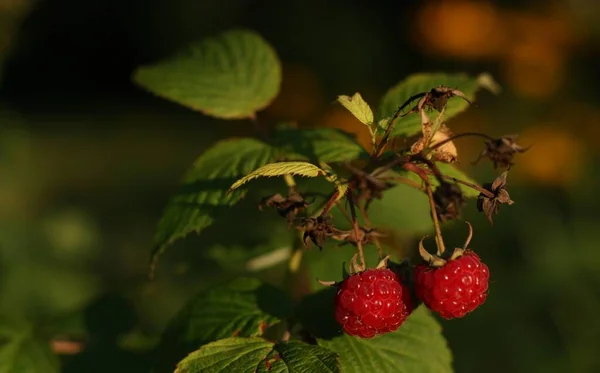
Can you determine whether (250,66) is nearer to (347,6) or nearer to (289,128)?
(289,128)

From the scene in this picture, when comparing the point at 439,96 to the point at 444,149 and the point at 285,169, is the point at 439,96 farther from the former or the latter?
the point at 285,169

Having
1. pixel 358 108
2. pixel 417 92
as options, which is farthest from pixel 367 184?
Answer: pixel 417 92

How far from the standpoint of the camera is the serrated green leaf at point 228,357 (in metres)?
1.11

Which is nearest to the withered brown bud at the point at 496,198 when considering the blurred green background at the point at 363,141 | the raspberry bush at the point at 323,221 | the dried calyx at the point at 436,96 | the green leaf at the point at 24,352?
the raspberry bush at the point at 323,221

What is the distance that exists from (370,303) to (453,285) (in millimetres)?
123

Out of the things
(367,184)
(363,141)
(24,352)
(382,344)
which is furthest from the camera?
(363,141)

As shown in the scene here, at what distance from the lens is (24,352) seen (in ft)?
4.84

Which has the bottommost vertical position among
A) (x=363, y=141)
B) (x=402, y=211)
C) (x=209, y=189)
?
(x=363, y=141)

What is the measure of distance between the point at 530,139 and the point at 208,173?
11.8 ft

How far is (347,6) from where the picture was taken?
8.91 meters

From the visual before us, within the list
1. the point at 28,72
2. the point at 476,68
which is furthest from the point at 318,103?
the point at 28,72

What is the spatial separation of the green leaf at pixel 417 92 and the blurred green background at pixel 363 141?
334 millimetres

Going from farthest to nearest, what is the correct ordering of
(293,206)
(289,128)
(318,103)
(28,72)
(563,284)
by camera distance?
(28,72) → (318,103) → (563,284) → (289,128) → (293,206)

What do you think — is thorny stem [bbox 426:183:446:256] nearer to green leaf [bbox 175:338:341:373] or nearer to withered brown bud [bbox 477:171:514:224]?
withered brown bud [bbox 477:171:514:224]
